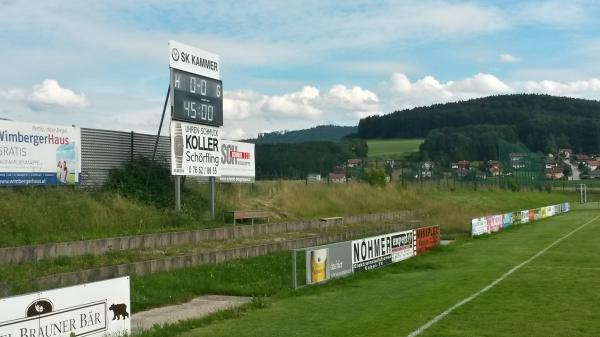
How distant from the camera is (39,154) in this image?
20766mm

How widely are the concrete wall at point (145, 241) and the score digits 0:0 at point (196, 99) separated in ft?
14.5

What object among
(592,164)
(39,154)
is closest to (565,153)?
(592,164)

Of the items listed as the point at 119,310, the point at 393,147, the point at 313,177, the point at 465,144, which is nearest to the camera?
the point at 119,310

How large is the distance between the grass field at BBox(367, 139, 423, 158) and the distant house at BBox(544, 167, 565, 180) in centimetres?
2364

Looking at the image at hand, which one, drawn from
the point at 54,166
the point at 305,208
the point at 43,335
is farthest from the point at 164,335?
the point at 305,208

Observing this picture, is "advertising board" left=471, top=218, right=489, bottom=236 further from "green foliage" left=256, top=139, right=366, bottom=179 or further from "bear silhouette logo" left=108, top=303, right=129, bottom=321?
"bear silhouette logo" left=108, top=303, right=129, bottom=321

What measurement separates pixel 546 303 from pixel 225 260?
9.22 metres

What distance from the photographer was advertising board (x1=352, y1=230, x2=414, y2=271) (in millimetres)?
19391

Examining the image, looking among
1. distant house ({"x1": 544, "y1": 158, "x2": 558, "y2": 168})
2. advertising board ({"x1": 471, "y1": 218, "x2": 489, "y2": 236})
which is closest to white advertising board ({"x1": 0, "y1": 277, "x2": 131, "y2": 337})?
advertising board ({"x1": 471, "y1": 218, "x2": 489, "y2": 236})

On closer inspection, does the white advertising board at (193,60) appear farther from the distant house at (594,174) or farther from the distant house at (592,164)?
the distant house at (592,164)

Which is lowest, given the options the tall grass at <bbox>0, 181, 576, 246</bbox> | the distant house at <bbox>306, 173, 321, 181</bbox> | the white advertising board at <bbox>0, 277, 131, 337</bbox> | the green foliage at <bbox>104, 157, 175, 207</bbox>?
the white advertising board at <bbox>0, 277, 131, 337</bbox>

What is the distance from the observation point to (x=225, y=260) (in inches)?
772

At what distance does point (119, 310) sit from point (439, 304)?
6.65 m

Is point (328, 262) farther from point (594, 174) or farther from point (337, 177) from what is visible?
point (594, 174)
